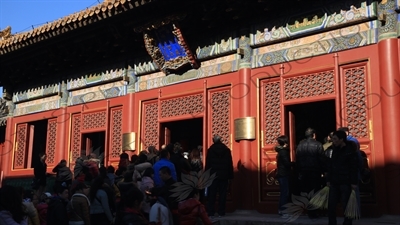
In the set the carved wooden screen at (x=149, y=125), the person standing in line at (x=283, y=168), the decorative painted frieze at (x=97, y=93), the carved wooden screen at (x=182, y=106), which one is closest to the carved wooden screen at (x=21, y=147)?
the decorative painted frieze at (x=97, y=93)

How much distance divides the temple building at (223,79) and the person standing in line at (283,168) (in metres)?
0.52

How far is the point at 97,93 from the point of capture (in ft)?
38.6

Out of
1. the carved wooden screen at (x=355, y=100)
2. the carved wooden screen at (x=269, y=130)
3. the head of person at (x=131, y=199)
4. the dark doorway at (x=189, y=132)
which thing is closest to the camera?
the head of person at (x=131, y=199)

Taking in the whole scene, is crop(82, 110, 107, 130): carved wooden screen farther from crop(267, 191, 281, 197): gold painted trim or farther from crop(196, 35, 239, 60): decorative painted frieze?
crop(267, 191, 281, 197): gold painted trim

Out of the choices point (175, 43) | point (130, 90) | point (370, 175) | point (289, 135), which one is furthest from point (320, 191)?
point (130, 90)

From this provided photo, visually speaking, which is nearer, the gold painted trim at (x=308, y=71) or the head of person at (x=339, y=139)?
the head of person at (x=339, y=139)

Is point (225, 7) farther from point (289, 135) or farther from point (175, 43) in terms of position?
point (289, 135)

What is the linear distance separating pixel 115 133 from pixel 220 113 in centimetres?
318

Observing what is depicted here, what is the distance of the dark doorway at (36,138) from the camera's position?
13.8 meters

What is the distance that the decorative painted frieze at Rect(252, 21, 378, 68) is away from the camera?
7.32m

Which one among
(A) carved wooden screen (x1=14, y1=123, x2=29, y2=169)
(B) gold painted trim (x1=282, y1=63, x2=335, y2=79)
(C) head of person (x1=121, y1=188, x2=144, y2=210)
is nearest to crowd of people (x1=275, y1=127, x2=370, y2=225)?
(B) gold painted trim (x1=282, y1=63, x2=335, y2=79)

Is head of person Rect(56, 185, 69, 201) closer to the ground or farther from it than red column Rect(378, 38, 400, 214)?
closer to the ground

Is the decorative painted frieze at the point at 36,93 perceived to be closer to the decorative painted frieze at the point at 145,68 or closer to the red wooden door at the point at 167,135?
the decorative painted frieze at the point at 145,68

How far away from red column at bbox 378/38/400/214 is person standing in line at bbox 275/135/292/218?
1.42 metres
